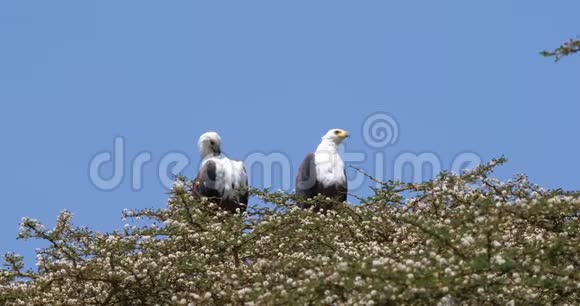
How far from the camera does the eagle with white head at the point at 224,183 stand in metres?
12.6

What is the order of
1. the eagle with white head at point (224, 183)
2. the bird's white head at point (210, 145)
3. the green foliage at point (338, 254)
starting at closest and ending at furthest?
A: 1. the green foliage at point (338, 254)
2. the eagle with white head at point (224, 183)
3. the bird's white head at point (210, 145)

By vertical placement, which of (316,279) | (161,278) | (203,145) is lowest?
(316,279)

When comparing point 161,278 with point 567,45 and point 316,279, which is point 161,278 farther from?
point 567,45

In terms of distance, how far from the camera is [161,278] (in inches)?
365

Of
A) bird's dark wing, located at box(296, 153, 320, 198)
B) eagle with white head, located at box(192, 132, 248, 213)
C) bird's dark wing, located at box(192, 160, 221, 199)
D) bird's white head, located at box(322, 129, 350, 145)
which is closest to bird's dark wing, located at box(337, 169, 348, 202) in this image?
bird's dark wing, located at box(296, 153, 320, 198)

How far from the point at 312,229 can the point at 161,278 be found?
1.52m

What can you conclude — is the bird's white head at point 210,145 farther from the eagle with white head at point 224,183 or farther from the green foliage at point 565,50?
the green foliage at point 565,50

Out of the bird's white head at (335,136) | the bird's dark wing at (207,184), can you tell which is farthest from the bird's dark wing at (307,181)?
the bird's dark wing at (207,184)

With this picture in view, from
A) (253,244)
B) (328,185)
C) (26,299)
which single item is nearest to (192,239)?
(253,244)

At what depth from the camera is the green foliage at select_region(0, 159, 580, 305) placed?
6797 mm

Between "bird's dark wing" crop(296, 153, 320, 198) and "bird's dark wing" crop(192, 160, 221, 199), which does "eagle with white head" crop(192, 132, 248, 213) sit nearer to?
"bird's dark wing" crop(192, 160, 221, 199)

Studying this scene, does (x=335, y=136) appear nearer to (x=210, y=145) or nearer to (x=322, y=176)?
(x=322, y=176)

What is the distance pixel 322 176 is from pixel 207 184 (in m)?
1.42

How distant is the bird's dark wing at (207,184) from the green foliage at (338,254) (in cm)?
46
